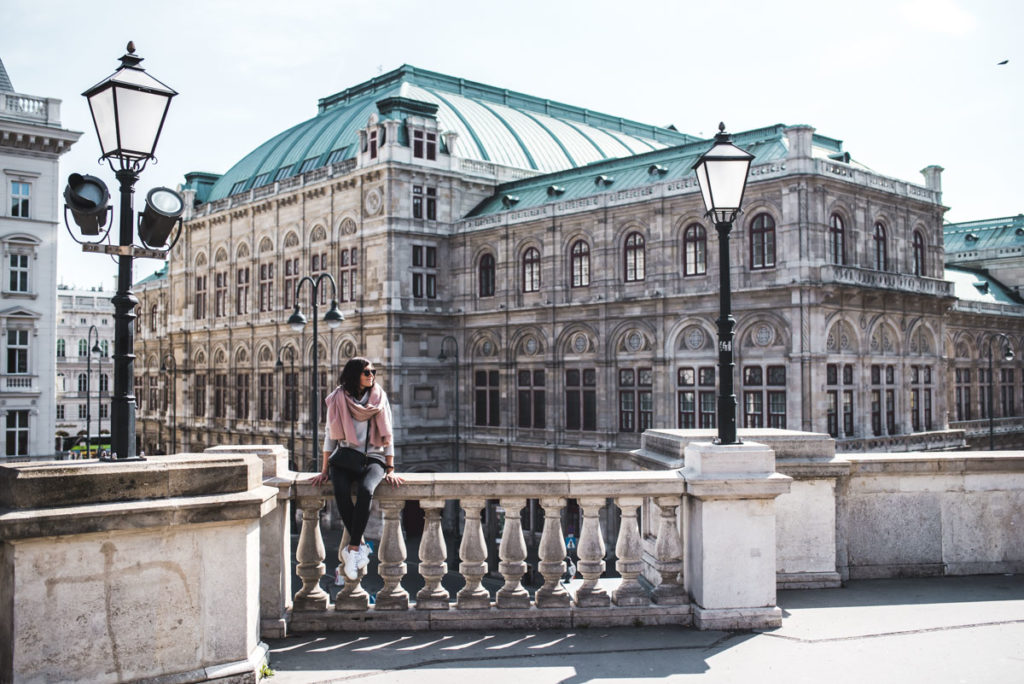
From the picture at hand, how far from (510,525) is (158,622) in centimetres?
269

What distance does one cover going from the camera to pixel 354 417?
6.79 m

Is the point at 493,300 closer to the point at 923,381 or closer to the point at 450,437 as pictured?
the point at 450,437

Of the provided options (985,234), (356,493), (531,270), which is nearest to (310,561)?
(356,493)

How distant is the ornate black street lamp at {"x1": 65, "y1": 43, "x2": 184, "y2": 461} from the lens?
20.5 ft

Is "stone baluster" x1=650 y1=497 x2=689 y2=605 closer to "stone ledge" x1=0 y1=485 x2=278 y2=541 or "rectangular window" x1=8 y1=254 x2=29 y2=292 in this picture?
"stone ledge" x1=0 y1=485 x2=278 y2=541

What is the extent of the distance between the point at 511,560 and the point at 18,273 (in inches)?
1438

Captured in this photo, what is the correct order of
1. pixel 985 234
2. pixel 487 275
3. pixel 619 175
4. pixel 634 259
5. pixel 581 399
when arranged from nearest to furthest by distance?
pixel 634 259, pixel 581 399, pixel 619 175, pixel 487 275, pixel 985 234

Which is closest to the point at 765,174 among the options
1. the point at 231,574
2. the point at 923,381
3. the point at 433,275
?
the point at 923,381

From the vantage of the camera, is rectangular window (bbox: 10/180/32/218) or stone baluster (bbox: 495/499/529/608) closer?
stone baluster (bbox: 495/499/529/608)

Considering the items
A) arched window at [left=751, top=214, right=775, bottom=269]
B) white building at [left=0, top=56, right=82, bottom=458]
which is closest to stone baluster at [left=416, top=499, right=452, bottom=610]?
arched window at [left=751, top=214, right=775, bottom=269]

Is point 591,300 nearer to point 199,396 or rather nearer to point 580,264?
point 580,264

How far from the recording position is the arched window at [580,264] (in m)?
37.7

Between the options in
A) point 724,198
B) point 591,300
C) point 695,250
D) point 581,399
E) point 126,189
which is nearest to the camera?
point 126,189

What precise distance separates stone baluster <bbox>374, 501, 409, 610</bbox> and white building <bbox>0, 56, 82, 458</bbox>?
34.7m
